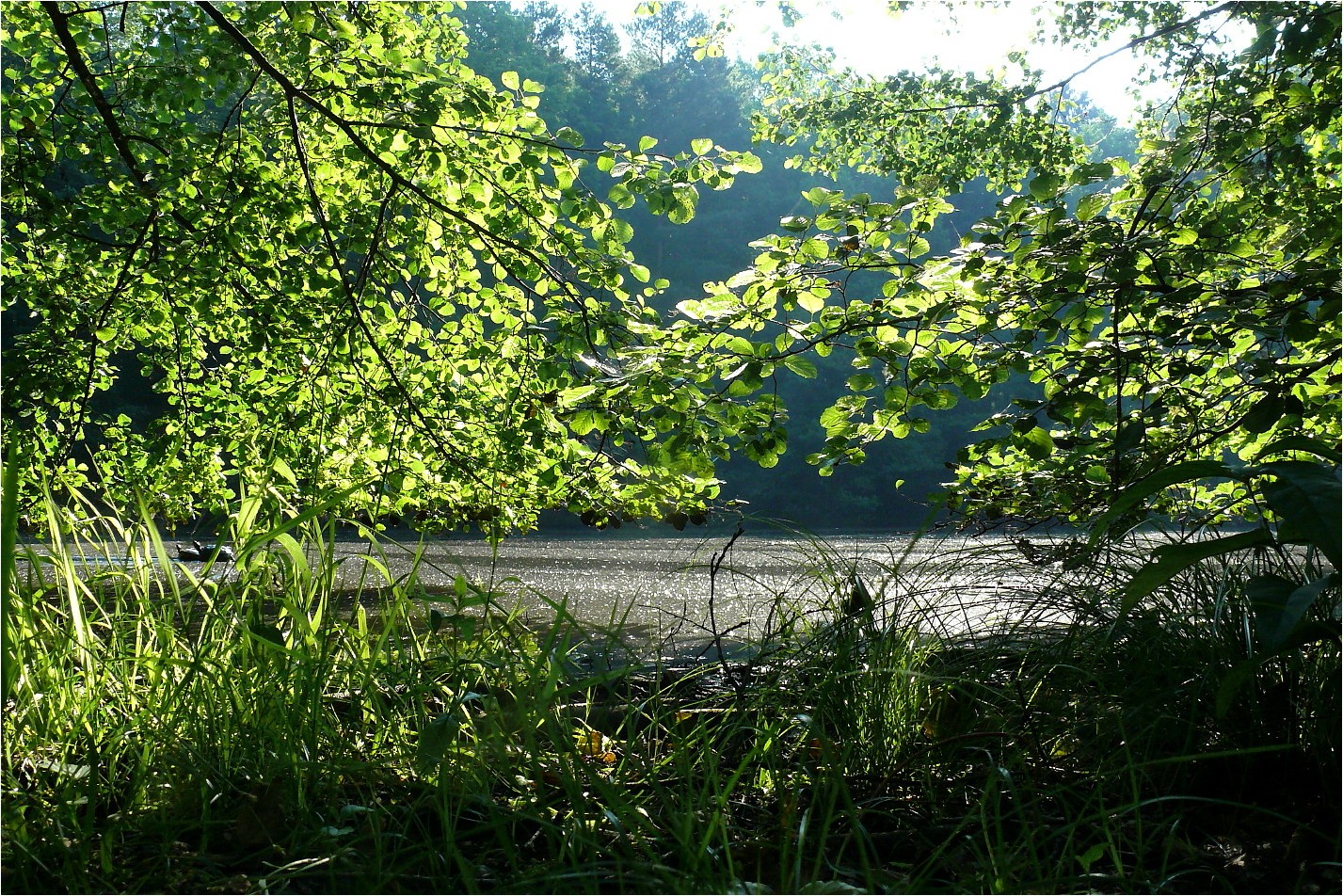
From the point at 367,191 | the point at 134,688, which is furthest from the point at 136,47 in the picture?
the point at 134,688

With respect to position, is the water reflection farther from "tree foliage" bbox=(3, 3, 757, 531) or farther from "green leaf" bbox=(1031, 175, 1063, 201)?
"green leaf" bbox=(1031, 175, 1063, 201)

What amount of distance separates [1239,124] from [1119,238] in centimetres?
105

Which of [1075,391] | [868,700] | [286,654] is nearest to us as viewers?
[286,654]

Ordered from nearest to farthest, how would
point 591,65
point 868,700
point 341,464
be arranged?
1. point 868,700
2. point 341,464
3. point 591,65

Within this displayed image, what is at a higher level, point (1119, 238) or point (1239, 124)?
point (1239, 124)

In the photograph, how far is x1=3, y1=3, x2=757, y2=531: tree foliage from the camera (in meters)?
3.44

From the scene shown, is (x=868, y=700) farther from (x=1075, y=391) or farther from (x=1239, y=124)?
(x=1239, y=124)

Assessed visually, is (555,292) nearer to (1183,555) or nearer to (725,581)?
(1183,555)

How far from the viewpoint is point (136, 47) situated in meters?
4.48

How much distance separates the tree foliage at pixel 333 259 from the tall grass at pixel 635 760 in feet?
3.74

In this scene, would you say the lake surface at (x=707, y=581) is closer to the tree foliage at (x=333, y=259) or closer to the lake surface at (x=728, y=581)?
the lake surface at (x=728, y=581)

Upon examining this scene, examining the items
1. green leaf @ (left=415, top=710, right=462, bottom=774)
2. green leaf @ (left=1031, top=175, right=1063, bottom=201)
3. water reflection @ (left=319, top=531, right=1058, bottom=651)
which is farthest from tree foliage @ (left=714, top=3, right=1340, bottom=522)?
green leaf @ (left=415, top=710, right=462, bottom=774)

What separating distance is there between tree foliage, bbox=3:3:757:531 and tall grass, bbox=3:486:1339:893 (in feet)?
3.74

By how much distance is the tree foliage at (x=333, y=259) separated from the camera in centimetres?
344
